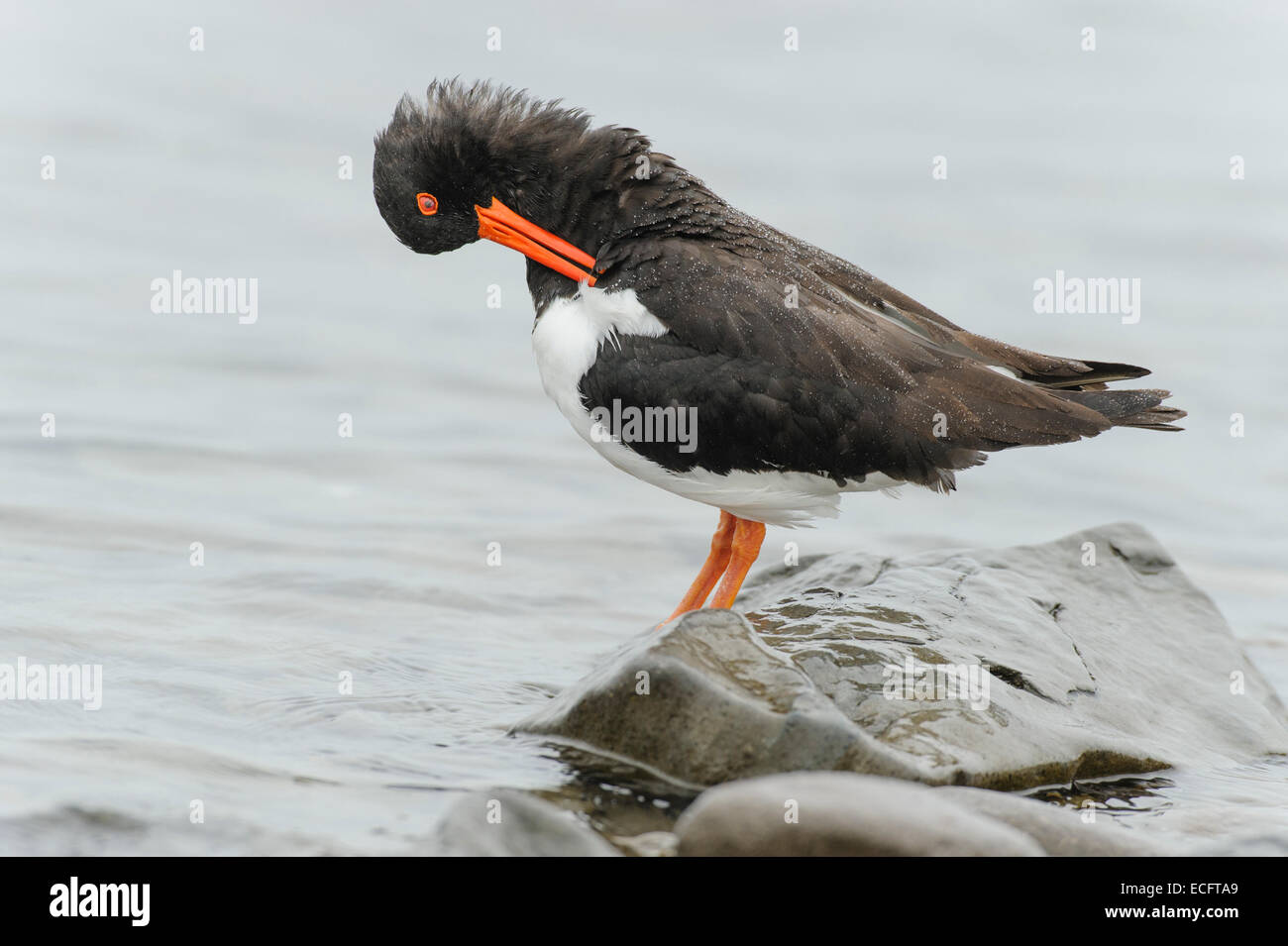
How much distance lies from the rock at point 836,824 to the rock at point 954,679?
2.18 feet

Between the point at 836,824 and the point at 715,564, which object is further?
the point at 715,564

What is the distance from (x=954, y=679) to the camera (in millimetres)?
5855

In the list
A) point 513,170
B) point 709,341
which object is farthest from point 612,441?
point 513,170

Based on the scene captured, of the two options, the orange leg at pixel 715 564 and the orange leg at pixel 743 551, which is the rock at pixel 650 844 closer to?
the orange leg at pixel 743 551

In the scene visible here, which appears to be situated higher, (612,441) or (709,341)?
(709,341)

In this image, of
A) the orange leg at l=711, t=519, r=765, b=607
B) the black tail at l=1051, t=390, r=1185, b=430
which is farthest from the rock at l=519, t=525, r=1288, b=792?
the black tail at l=1051, t=390, r=1185, b=430

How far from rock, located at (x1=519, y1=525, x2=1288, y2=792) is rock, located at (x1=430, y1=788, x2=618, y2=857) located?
2.60 feet

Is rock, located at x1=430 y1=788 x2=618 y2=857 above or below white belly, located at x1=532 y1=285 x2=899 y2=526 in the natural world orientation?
below

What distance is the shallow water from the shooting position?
5938mm

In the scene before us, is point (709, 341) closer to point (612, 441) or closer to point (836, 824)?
point (612, 441)

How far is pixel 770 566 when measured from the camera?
8.16 meters

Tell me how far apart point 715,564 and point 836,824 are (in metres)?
3.31

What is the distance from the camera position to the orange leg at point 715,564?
733 cm

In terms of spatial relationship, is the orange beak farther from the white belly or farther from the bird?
the white belly
